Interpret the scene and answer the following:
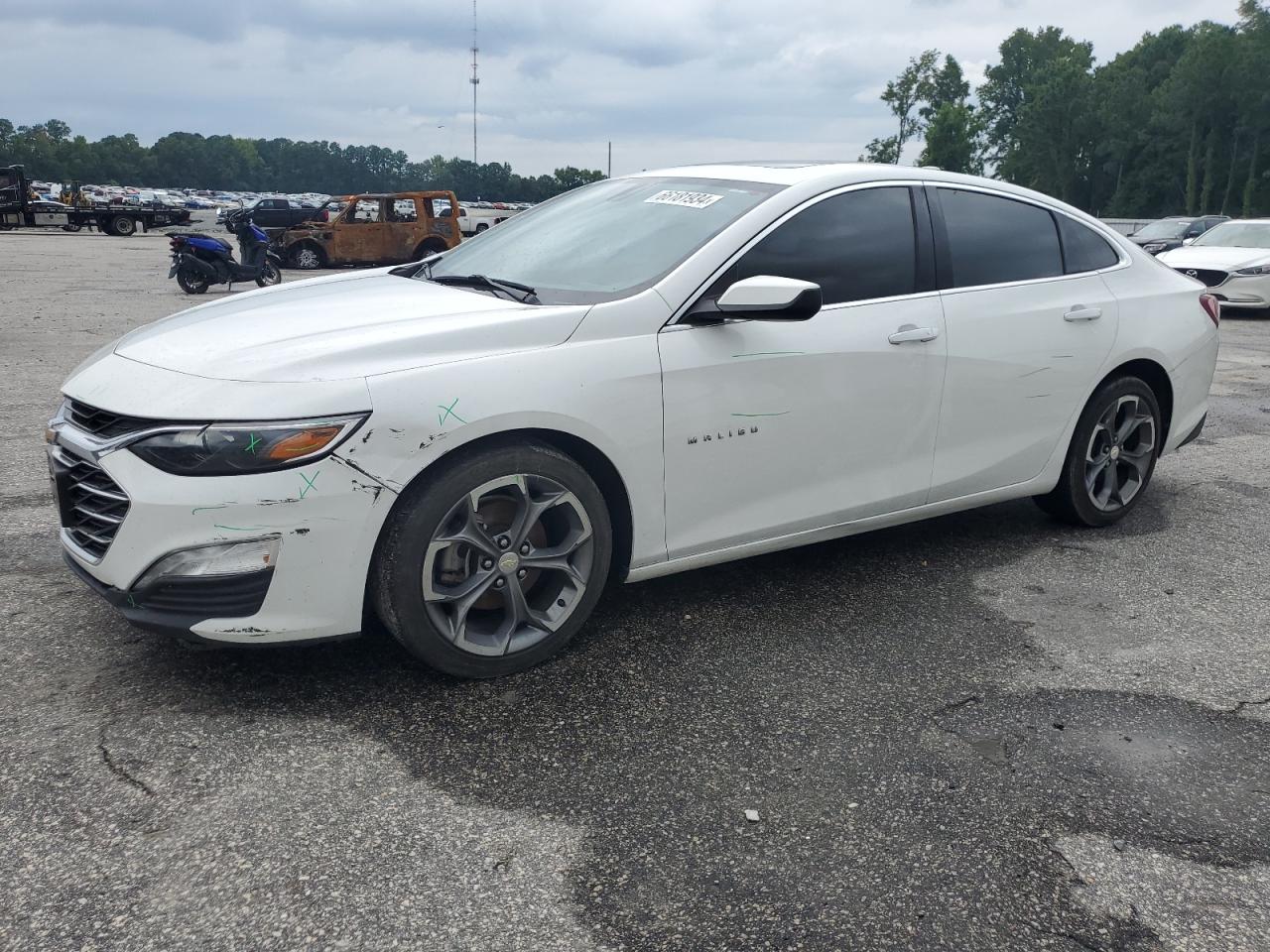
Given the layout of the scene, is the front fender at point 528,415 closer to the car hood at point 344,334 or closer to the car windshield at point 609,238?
the car hood at point 344,334

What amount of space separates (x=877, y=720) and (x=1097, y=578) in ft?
5.72

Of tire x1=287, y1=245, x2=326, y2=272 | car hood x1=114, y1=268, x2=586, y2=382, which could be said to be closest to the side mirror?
car hood x1=114, y1=268, x2=586, y2=382

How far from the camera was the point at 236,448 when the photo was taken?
2.79 m

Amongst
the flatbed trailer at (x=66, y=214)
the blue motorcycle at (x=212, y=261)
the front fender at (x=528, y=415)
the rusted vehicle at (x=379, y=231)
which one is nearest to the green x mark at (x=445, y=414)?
the front fender at (x=528, y=415)

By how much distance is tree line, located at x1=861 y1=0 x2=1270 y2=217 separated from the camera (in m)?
67.4

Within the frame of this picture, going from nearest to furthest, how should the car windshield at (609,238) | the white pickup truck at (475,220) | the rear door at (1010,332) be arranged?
the car windshield at (609,238), the rear door at (1010,332), the white pickup truck at (475,220)

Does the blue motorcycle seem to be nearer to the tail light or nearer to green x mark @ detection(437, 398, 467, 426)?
the tail light

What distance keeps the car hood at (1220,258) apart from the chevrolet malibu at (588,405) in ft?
40.9

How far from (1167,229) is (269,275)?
18.8 metres

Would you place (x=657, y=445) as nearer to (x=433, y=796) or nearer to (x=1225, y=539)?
(x=433, y=796)

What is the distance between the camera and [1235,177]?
71625mm

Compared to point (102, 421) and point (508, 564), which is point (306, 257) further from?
point (508, 564)

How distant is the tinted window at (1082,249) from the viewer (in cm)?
462

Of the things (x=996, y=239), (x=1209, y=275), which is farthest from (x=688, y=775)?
(x=1209, y=275)
